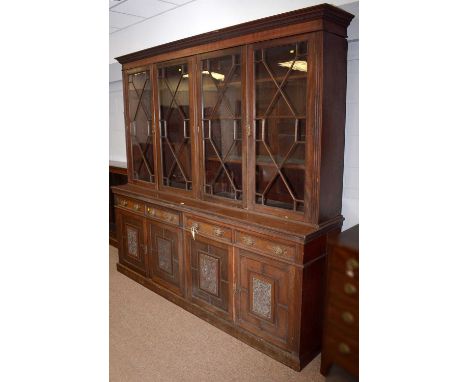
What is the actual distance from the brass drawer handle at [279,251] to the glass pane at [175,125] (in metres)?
0.94

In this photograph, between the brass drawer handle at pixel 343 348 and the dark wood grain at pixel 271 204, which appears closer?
the brass drawer handle at pixel 343 348

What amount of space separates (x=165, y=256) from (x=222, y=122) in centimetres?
112

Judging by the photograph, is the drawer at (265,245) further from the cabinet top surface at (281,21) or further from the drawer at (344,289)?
the drawer at (344,289)

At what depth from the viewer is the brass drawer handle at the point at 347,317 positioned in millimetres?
442

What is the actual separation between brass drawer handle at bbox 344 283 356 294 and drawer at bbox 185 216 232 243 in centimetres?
174

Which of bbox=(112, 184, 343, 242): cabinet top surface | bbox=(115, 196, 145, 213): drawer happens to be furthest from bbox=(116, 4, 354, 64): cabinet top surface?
bbox=(115, 196, 145, 213): drawer

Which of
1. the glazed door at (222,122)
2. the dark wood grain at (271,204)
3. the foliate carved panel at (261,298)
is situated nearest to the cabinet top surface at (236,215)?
the dark wood grain at (271,204)

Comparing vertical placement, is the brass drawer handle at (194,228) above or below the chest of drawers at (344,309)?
below

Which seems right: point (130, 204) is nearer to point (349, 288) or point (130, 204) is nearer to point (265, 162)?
point (265, 162)
